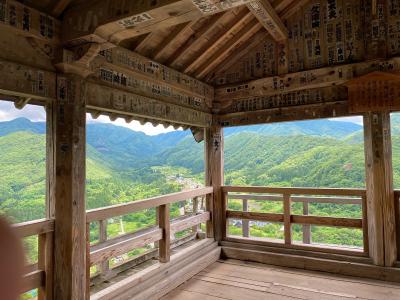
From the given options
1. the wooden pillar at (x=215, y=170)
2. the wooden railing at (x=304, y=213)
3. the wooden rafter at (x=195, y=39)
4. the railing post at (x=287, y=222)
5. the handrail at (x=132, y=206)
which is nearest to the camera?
the handrail at (x=132, y=206)

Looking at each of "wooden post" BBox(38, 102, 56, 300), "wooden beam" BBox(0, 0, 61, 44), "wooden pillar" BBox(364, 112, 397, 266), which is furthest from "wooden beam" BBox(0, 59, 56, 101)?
"wooden pillar" BBox(364, 112, 397, 266)

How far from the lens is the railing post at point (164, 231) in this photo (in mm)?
3982

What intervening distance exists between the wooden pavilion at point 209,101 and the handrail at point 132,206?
0.01 metres

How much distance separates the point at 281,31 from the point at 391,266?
3.75 m

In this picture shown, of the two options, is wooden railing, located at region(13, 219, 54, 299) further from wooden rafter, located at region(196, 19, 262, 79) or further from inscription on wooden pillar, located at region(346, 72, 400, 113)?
inscription on wooden pillar, located at region(346, 72, 400, 113)

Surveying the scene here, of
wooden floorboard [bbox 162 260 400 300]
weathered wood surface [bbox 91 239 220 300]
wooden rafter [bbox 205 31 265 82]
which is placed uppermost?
wooden rafter [bbox 205 31 265 82]

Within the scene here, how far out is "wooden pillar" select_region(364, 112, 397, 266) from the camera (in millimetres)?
4004

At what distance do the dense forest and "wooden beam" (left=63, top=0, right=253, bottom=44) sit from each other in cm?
102

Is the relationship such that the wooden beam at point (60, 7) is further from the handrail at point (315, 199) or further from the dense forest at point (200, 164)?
the handrail at point (315, 199)

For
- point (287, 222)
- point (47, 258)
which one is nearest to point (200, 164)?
point (287, 222)

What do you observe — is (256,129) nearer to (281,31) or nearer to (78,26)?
(281,31)

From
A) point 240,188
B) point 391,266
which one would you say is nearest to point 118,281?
point 240,188

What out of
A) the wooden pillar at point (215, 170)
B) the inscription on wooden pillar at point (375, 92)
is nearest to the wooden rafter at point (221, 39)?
the wooden pillar at point (215, 170)

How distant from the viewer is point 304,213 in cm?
484
